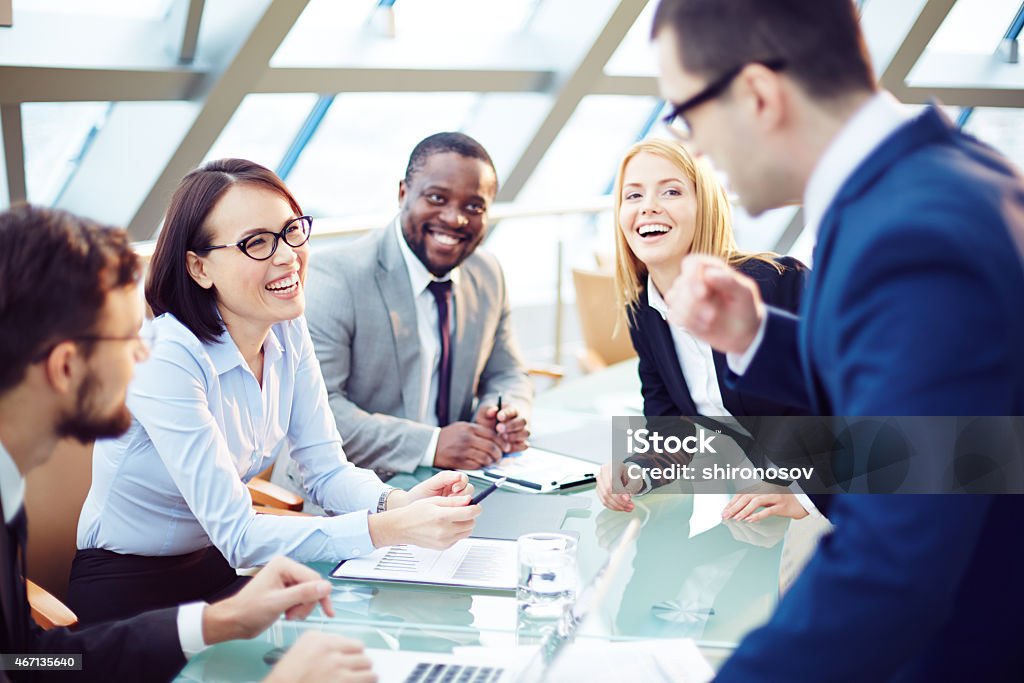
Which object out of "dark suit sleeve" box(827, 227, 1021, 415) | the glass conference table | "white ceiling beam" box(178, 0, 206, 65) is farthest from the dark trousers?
"white ceiling beam" box(178, 0, 206, 65)

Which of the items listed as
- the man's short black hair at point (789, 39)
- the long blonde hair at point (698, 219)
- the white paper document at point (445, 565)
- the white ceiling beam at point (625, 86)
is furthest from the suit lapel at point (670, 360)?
the white ceiling beam at point (625, 86)

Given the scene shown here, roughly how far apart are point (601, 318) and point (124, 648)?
3.32 m

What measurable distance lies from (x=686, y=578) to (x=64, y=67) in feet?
13.2

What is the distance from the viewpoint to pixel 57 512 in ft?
6.66

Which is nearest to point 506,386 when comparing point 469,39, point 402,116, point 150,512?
point 150,512

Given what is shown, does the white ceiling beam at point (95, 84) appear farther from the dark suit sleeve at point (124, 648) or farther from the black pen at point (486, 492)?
the dark suit sleeve at point (124, 648)

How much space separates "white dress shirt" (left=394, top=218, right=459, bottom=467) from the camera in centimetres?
280

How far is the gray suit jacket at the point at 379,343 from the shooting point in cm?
259

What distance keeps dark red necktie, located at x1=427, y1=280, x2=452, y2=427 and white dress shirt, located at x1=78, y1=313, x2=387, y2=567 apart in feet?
2.05

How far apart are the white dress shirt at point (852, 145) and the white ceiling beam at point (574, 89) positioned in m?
5.59

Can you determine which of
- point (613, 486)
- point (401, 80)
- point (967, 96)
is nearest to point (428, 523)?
point (613, 486)

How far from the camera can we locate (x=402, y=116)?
8289mm

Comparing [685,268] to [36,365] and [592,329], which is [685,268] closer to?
[36,365]

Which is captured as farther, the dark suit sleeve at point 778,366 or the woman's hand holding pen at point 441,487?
the woman's hand holding pen at point 441,487
